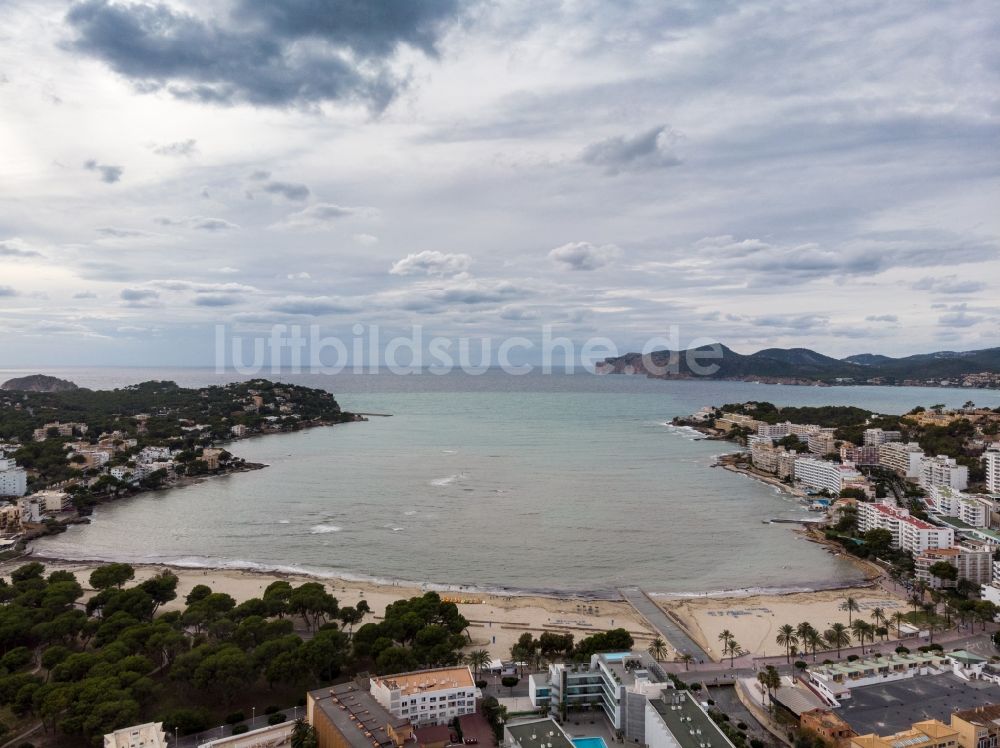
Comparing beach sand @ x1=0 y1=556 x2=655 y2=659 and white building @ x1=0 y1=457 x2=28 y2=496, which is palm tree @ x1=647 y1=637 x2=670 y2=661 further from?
white building @ x1=0 y1=457 x2=28 y2=496

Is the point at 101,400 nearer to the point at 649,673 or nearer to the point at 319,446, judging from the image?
the point at 319,446

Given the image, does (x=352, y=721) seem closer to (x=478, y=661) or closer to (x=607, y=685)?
(x=478, y=661)

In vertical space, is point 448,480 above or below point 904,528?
below

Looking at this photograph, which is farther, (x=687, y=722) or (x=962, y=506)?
(x=962, y=506)

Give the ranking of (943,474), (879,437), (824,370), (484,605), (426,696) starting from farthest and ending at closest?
(824,370) → (879,437) → (943,474) → (484,605) → (426,696)

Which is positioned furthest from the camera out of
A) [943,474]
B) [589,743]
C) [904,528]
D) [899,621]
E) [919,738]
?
[943,474]

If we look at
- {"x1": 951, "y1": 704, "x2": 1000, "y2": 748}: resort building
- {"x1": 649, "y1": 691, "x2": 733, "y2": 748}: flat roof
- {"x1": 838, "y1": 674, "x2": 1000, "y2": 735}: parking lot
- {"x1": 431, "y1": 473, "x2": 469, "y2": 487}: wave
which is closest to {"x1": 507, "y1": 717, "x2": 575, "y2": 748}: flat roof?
{"x1": 649, "y1": 691, "x2": 733, "y2": 748}: flat roof

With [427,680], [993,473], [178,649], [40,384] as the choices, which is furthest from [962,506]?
[40,384]

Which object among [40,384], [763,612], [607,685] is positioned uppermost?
[40,384]

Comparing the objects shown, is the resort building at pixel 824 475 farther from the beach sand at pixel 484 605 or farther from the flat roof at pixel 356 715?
the flat roof at pixel 356 715
